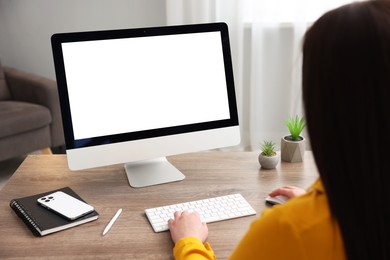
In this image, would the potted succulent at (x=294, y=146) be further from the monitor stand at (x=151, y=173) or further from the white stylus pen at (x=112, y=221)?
the white stylus pen at (x=112, y=221)

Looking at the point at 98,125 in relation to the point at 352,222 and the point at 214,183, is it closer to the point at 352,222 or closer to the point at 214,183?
the point at 214,183

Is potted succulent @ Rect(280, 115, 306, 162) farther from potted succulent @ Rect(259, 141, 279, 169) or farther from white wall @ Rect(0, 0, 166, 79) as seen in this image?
white wall @ Rect(0, 0, 166, 79)

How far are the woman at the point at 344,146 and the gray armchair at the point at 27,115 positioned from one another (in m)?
2.46

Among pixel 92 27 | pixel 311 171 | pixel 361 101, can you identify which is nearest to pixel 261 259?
pixel 361 101

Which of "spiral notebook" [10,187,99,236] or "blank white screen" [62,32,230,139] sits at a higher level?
"blank white screen" [62,32,230,139]

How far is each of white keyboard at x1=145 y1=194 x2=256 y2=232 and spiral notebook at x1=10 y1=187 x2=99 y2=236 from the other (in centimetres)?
15

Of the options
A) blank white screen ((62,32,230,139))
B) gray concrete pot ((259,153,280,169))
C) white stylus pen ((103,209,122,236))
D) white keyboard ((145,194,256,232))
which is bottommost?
white keyboard ((145,194,256,232))

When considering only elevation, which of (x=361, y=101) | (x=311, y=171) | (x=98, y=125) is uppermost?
(x=361, y=101)

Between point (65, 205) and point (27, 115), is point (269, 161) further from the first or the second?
point (27, 115)

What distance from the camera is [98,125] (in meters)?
1.44

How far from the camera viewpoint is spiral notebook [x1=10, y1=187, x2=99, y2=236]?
121 cm

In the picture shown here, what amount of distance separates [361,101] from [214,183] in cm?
85

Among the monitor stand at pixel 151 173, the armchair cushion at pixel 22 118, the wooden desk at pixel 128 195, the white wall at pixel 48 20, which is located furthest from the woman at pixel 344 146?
the white wall at pixel 48 20

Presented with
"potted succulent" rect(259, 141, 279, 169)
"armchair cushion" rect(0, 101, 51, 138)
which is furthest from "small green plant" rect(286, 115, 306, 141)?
"armchair cushion" rect(0, 101, 51, 138)
